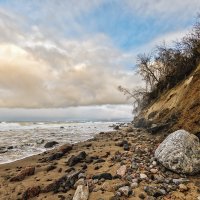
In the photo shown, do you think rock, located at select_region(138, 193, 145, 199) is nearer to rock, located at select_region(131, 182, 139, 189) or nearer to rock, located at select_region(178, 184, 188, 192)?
rock, located at select_region(131, 182, 139, 189)

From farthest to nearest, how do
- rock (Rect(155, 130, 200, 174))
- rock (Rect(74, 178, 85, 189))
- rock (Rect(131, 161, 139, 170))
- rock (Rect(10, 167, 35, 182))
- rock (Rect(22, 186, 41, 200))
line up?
rock (Rect(10, 167, 35, 182)), rock (Rect(131, 161, 139, 170)), rock (Rect(155, 130, 200, 174)), rock (Rect(74, 178, 85, 189)), rock (Rect(22, 186, 41, 200))

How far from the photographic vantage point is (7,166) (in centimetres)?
1328

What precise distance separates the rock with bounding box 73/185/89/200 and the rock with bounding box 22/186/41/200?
1361mm

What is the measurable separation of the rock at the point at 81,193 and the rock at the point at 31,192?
1.36 m

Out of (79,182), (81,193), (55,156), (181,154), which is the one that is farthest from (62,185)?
(55,156)

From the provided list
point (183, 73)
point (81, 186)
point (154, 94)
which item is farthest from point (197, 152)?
point (154, 94)

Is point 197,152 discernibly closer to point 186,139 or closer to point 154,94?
point 186,139

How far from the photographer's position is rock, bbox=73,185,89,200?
7.78 meters

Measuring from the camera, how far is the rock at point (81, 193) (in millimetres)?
7777

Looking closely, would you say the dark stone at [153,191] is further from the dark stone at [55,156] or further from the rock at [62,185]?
the dark stone at [55,156]

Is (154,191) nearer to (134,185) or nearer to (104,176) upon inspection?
(134,185)

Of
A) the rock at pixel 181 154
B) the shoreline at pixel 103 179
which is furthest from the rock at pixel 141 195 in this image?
the rock at pixel 181 154

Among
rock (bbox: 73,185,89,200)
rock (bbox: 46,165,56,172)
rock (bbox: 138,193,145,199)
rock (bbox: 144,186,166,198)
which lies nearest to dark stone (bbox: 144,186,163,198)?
rock (bbox: 144,186,166,198)

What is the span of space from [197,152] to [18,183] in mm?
6009
